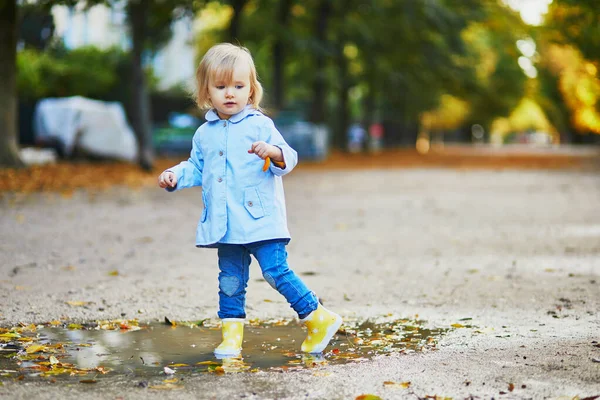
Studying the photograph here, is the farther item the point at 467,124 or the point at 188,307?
the point at 467,124

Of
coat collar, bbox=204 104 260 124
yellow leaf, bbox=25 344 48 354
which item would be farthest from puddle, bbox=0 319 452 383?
coat collar, bbox=204 104 260 124

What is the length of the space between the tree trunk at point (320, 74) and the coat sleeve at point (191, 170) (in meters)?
26.6

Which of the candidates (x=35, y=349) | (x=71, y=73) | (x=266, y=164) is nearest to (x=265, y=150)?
(x=266, y=164)

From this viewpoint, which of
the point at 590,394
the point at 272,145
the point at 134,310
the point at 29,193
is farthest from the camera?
the point at 29,193

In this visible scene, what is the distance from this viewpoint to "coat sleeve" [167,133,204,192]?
462 centimetres

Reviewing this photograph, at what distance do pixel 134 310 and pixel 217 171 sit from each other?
4.75 ft

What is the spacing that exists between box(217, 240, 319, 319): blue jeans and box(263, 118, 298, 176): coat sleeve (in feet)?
1.14

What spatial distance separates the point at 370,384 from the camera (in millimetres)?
3840

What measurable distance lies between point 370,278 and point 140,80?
45.5ft

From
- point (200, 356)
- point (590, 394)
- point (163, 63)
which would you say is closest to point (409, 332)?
point (200, 356)

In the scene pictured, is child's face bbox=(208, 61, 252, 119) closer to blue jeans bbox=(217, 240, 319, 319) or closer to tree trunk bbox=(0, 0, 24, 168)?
blue jeans bbox=(217, 240, 319, 319)

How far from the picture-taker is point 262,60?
132 ft

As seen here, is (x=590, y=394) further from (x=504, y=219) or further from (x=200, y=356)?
(x=504, y=219)

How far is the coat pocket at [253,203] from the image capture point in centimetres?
450
